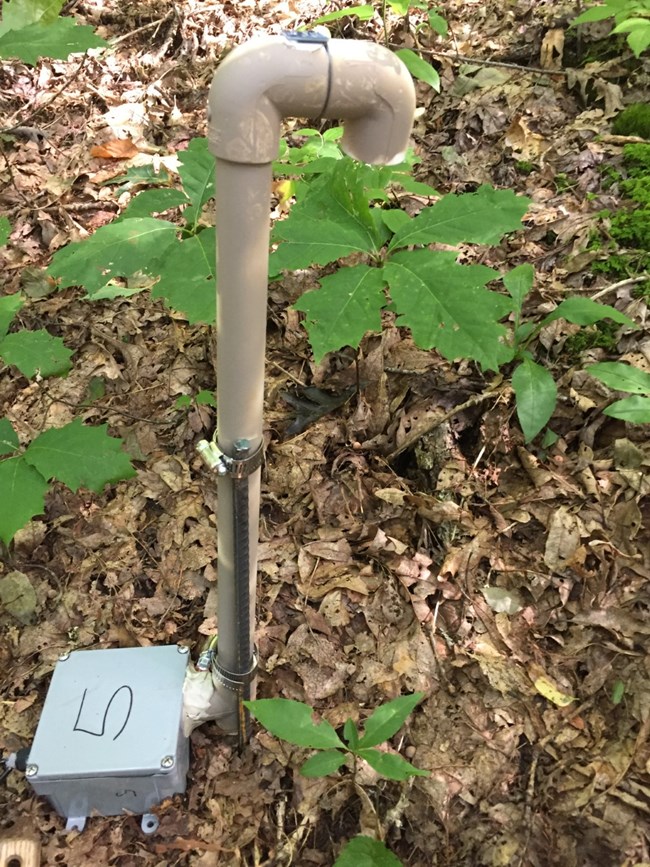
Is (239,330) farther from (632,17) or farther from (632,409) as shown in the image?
(632,17)

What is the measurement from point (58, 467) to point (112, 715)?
760mm

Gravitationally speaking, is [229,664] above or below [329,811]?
above

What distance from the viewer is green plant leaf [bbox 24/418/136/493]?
1.83m

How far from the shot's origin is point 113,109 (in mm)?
4215

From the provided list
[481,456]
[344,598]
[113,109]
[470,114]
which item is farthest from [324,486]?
[113,109]

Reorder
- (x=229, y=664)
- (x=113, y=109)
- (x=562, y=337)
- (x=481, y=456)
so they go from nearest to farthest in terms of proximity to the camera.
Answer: (x=229, y=664)
(x=481, y=456)
(x=562, y=337)
(x=113, y=109)

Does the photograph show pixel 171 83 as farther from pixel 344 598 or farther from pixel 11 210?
pixel 344 598

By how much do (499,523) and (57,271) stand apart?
6.02ft

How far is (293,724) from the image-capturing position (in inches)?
63.4

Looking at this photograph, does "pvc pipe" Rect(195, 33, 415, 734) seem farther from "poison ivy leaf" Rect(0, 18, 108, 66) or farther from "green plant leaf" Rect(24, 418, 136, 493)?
"poison ivy leaf" Rect(0, 18, 108, 66)

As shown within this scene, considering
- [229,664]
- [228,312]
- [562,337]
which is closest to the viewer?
[228,312]

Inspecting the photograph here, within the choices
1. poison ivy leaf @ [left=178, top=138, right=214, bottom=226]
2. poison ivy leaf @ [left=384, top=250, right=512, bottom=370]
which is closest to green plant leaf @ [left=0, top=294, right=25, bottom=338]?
poison ivy leaf @ [left=178, top=138, right=214, bottom=226]

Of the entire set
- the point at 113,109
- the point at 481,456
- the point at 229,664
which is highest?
the point at 113,109

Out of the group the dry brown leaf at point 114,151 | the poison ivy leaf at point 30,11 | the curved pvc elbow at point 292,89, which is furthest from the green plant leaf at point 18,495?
the poison ivy leaf at point 30,11
